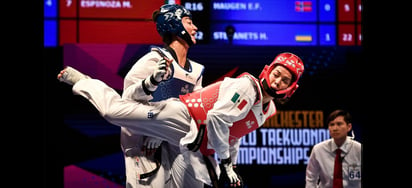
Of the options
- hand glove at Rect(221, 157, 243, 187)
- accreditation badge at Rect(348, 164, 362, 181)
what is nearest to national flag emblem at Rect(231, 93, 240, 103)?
hand glove at Rect(221, 157, 243, 187)

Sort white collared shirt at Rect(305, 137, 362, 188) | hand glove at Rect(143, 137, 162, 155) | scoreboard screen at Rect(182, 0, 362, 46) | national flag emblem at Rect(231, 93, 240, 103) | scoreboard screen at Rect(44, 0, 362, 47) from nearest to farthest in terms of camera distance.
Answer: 1. national flag emblem at Rect(231, 93, 240, 103)
2. hand glove at Rect(143, 137, 162, 155)
3. white collared shirt at Rect(305, 137, 362, 188)
4. scoreboard screen at Rect(44, 0, 362, 47)
5. scoreboard screen at Rect(182, 0, 362, 46)

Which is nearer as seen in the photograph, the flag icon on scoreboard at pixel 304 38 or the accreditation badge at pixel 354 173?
the accreditation badge at pixel 354 173

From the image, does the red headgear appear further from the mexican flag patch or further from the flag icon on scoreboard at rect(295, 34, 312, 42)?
the flag icon on scoreboard at rect(295, 34, 312, 42)

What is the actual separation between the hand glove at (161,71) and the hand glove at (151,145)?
625 millimetres

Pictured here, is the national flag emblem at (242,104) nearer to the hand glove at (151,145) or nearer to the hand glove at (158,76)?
the hand glove at (158,76)

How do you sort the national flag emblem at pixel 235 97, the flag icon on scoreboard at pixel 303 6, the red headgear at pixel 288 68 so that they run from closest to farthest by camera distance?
the national flag emblem at pixel 235 97 < the red headgear at pixel 288 68 < the flag icon on scoreboard at pixel 303 6

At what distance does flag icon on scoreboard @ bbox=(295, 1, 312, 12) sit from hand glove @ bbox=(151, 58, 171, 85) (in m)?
4.47

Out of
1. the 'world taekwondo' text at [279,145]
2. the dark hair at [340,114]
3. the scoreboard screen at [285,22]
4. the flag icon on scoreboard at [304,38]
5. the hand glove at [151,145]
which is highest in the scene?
the scoreboard screen at [285,22]

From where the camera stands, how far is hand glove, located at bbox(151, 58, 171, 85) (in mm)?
4508

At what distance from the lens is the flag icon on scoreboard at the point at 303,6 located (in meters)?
8.66

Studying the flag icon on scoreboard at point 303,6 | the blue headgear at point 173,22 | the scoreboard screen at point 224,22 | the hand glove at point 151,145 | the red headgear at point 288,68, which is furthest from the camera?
the flag icon on scoreboard at point 303,6

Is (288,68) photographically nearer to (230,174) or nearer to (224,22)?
(230,174)

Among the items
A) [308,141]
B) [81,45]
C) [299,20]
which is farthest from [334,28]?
[81,45]

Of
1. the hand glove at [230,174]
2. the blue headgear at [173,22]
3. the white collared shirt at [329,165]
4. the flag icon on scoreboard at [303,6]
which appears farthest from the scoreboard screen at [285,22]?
the hand glove at [230,174]
